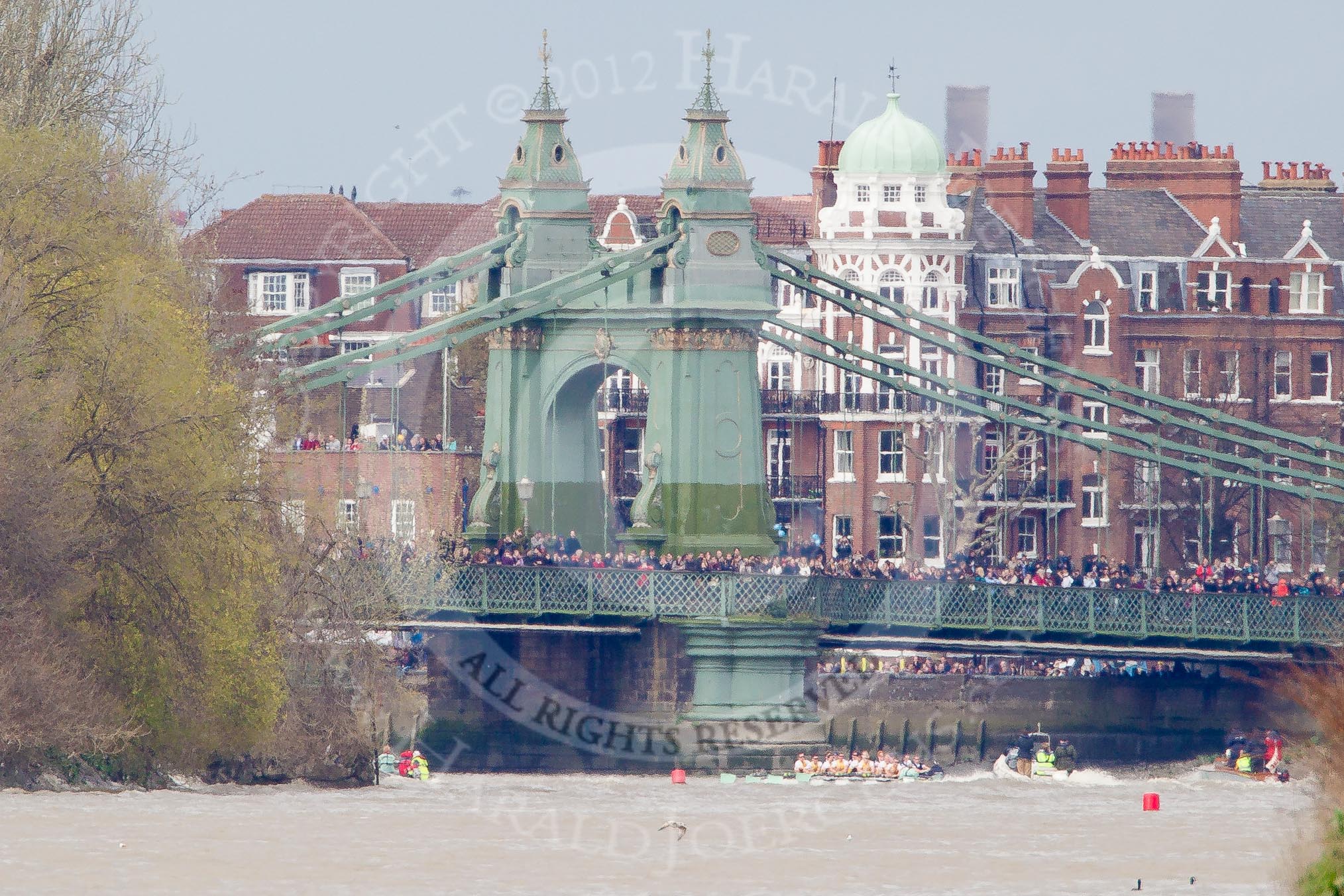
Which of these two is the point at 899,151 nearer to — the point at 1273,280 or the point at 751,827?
the point at 1273,280

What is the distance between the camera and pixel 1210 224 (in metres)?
95.9

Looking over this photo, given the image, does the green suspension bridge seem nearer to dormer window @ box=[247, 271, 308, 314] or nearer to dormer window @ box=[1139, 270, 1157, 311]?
dormer window @ box=[1139, 270, 1157, 311]

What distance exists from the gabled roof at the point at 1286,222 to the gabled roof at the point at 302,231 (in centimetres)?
2118

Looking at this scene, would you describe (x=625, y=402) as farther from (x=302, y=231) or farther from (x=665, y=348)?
(x=665, y=348)

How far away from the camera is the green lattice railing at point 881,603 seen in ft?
215

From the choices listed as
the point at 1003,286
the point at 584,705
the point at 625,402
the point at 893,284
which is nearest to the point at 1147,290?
the point at 1003,286

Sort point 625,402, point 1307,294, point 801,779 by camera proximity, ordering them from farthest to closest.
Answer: point 1307,294
point 625,402
point 801,779

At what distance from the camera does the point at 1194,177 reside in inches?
3794

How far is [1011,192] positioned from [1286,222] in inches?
337

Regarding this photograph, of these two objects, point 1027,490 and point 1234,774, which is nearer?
point 1234,774

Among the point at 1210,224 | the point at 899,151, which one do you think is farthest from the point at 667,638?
the point at 1210,224

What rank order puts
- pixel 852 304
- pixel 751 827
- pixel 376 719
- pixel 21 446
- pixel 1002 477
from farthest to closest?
pixel 1002 477
pixel 852 304
pixel 376 719
pixel 751 827
pixel 21 446

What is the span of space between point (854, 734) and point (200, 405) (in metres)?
22.5

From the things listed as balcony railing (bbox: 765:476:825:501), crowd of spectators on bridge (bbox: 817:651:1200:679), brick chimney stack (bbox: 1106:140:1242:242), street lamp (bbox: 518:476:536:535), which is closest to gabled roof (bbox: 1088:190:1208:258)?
brick chimney stack (bbox: 1106:140:1242:242)
